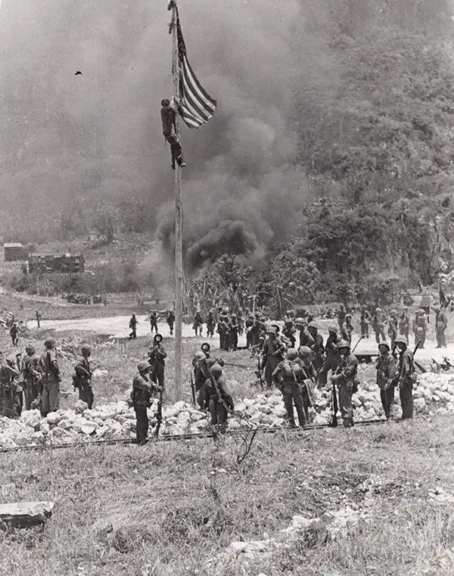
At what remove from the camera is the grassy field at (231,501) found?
478cm

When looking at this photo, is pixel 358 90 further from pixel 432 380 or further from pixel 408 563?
pixel 408 563

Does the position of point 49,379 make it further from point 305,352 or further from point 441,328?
point 441,328

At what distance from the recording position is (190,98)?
10938 millimetres

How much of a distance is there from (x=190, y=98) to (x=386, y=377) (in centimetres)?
639

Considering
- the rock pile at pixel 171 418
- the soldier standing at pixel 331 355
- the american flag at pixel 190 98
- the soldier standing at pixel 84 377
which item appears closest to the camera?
the rock pile at pixel 171 418

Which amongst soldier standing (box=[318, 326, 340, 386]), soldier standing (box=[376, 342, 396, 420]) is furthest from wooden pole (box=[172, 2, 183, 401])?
soldier standing (box=[376, 342, 396, 420])

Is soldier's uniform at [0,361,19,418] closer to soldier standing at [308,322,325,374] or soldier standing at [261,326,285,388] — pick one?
soldier standing at [261,326,285,388]

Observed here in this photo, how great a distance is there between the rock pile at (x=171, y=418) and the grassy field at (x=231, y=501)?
1.05 meters

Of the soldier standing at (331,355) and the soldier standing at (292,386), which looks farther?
the soldier standing at (331,355)

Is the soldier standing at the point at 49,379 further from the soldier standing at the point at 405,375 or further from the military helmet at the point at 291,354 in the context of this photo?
the soldier standing at the point at 405,375

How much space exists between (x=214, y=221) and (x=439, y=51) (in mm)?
57950

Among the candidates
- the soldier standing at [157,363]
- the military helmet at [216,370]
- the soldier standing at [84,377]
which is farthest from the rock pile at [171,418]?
the soldier standing at [157,363]

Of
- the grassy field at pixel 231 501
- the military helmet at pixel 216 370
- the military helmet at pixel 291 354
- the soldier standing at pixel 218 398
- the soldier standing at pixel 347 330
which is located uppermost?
the soldier standing at pixel 347 330

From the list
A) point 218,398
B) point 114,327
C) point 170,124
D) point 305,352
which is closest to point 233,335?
point 305,352
